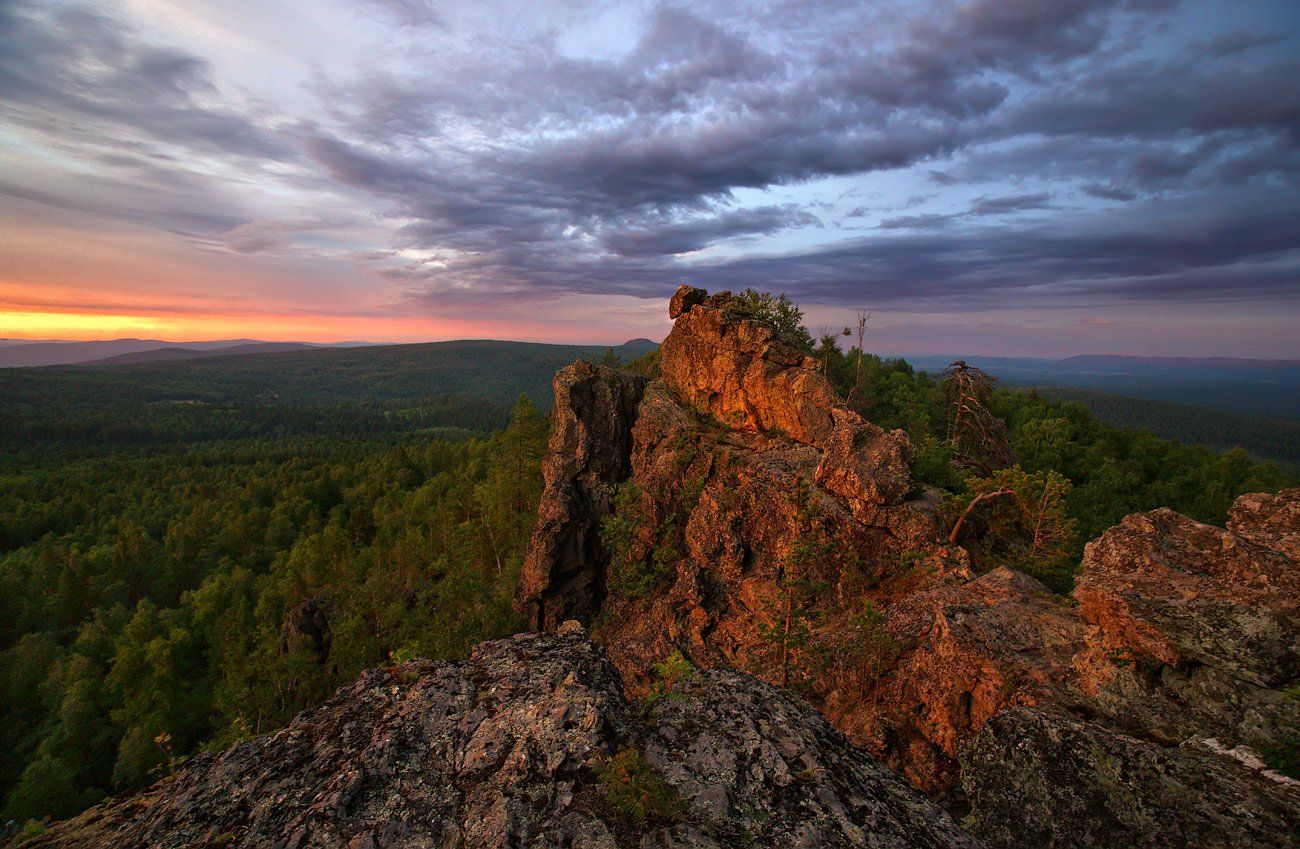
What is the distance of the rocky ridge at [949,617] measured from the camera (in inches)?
331

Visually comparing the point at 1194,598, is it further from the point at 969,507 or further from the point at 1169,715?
the point at 969,507

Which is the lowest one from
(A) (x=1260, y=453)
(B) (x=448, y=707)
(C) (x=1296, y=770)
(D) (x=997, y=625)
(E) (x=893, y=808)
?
(A) (x=1260, y=453)

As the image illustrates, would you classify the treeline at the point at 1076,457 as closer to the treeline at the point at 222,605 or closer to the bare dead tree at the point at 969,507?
the bare dead tree at the point at 969,507

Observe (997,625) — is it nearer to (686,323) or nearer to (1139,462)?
(686,323)

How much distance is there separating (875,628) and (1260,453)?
27419 centimetres

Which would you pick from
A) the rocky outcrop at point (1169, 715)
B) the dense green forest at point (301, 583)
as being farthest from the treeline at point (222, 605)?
the rocky outcrop at point (1169, 715)

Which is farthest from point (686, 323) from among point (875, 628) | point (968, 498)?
point (875, 628)

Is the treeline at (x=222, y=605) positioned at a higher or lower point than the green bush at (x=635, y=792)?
lower

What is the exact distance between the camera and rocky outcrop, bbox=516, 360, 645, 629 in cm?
3116

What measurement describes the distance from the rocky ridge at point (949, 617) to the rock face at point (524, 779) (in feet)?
17.3

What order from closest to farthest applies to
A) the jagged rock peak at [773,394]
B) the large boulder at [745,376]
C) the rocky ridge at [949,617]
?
the rocky ridge at [949,617] → the jagged rock peak at [773,394] → the large boulder at [745,376]

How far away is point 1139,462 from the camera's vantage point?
155 ft

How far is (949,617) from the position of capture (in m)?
15.1

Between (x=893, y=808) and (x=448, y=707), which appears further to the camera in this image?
(x=448, y=707)
